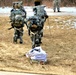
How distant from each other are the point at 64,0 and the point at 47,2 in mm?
1819

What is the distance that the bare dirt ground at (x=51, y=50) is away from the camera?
40.6 feet

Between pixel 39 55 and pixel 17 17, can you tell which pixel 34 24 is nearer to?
pixel 39 55

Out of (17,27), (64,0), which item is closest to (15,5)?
(17,27)

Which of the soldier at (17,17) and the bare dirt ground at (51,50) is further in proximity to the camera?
the soldier at (17,17)

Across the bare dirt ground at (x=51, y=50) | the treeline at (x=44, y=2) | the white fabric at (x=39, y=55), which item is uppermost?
the white fabric at (x=39, y=55)

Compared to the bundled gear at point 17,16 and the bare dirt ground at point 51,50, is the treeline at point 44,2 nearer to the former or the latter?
the bare dirt ground at point 51,50

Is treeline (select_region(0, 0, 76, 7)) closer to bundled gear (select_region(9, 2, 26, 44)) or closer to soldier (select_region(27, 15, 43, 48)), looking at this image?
bundled gear (select_region(9, 2, 26, 44))

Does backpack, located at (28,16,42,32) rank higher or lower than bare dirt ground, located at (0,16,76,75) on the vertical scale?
higher

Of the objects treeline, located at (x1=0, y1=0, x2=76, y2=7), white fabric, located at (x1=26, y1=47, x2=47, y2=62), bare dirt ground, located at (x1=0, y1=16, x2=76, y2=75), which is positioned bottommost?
treeline, located at (x1=0, y1=0, x2=76, y2=7)

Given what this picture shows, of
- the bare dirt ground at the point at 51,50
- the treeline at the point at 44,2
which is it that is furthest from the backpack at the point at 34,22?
the treeline at the point at 44,2

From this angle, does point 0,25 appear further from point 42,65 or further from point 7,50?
point 42,65

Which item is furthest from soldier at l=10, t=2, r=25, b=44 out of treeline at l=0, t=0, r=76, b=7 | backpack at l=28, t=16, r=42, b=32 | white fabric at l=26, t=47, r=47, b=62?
treeline at l=0, t=0, r=76, b=7

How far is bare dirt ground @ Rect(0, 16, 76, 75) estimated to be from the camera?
12383 millimetres

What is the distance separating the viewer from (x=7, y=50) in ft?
49.5
